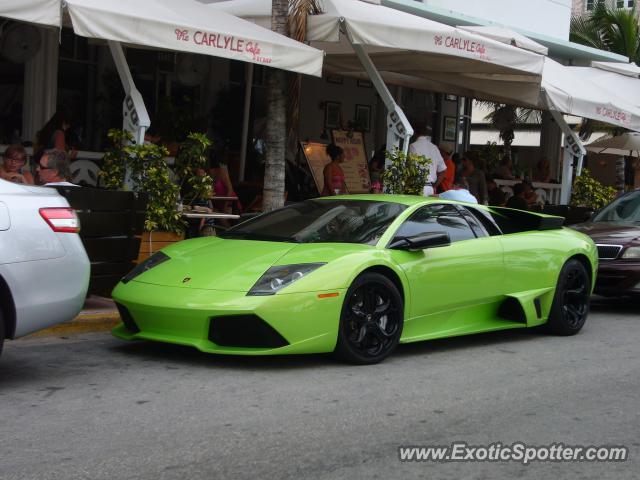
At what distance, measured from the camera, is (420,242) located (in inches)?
289

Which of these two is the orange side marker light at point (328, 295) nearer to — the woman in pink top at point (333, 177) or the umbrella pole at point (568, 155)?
the woman in pink top at point (333, 177)

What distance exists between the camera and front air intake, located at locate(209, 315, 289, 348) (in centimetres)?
650

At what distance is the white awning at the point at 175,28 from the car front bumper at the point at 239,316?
290 cm

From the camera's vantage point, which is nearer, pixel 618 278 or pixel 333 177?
pixel 618 278

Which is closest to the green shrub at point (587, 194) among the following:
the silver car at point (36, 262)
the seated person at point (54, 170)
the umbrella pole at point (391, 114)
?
the umbrella pole at point (391, 114)

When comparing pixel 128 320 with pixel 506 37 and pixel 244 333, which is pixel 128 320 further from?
pixel 506 37

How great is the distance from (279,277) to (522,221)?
136 inches

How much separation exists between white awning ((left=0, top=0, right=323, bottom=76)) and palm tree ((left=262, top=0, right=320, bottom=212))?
732 mm

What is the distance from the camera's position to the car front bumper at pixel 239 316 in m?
6.49

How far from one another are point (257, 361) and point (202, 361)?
1.35 ft

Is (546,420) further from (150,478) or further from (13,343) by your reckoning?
(13,343)

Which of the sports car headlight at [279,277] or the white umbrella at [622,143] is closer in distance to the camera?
the sports car headlight at [279,277]

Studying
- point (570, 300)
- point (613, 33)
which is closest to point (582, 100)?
point (570, 300)

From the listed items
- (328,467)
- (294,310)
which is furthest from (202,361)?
(328,467)
